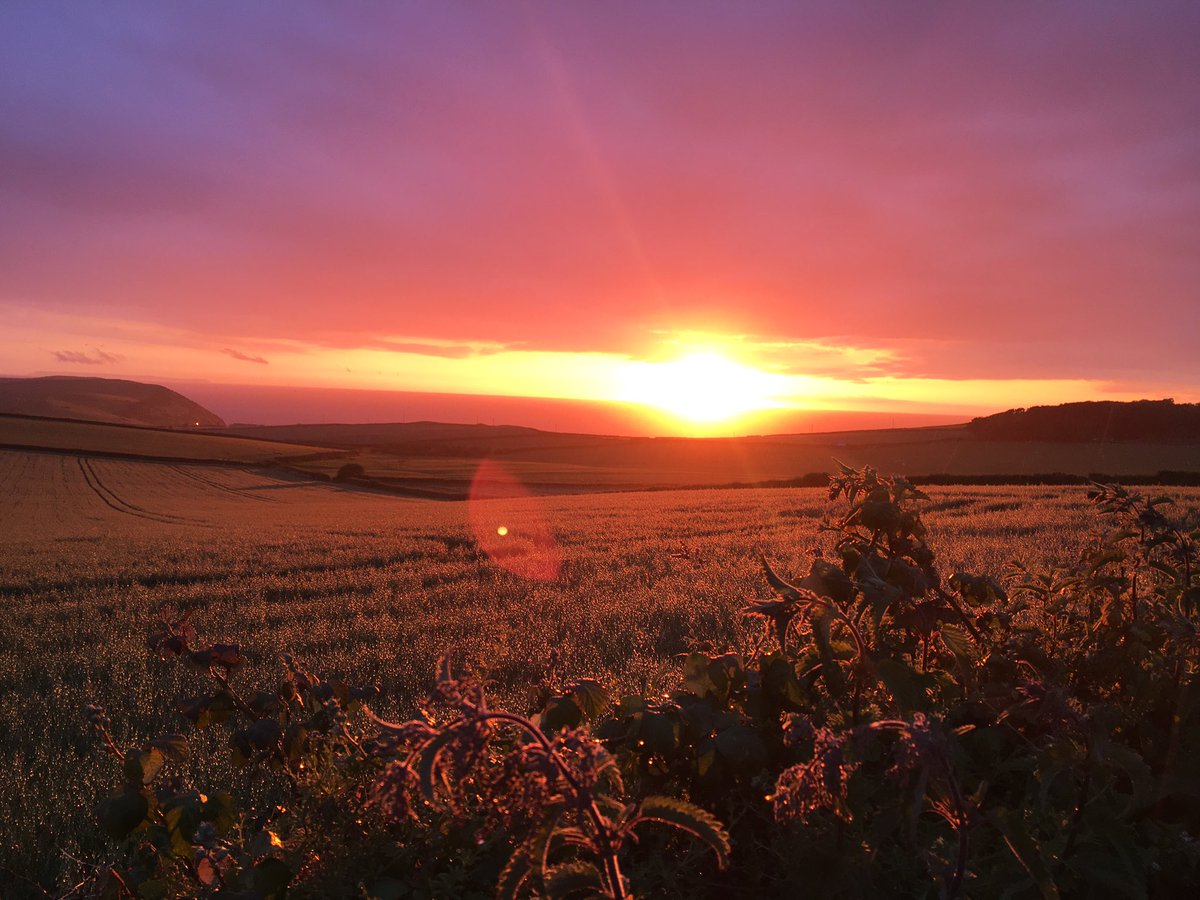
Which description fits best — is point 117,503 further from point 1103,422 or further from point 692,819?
point 1103,422

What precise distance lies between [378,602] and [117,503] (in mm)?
36710

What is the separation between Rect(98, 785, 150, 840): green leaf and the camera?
1766 millimetres

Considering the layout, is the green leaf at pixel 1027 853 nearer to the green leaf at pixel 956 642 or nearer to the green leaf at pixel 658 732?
the green leaf at pixel 956 642

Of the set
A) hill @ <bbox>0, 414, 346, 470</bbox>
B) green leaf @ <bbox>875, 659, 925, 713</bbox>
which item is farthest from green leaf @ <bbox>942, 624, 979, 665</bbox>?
hill @ <bbox>0, 414, 346, 470</bbox>

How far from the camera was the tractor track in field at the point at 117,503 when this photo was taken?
2985 cm

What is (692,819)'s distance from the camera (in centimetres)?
100

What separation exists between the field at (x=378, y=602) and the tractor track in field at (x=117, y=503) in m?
6.53

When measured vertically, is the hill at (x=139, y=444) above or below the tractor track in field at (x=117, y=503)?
above

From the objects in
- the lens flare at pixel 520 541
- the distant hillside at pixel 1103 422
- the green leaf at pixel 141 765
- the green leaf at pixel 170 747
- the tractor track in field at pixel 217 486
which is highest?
the distant hillside at pixel 1103 422

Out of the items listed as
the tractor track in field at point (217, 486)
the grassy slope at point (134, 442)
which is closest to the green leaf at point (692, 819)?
the tractor track in field at point (217, 486)

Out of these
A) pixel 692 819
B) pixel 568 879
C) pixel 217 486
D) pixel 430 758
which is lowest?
pixel 217 486

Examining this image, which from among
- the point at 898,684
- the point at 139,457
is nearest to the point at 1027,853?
the point at 898,684

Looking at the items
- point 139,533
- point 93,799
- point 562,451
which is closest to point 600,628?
point 93,799

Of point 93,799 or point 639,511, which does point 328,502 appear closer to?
point 639,511
